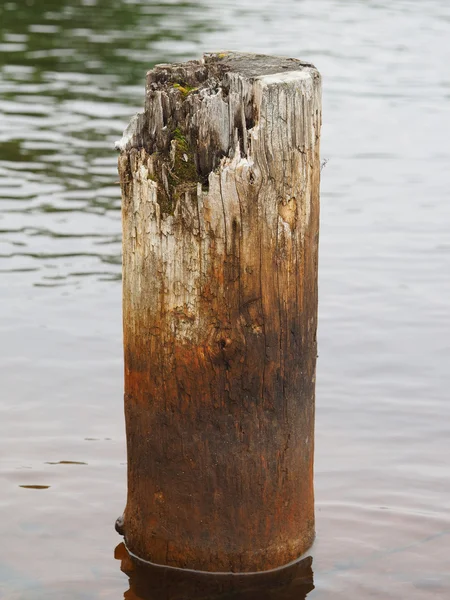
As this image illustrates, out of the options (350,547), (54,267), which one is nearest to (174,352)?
(350,547)

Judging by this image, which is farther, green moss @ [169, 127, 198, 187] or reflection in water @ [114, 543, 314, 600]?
reflection in water @ [114, 543, 314, 600]

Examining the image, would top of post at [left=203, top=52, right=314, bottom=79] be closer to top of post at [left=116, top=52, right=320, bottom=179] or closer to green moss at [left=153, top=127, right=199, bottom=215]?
top of post at [left=116, top=52, right=320, bottom=179]

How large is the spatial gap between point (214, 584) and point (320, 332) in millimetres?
3559

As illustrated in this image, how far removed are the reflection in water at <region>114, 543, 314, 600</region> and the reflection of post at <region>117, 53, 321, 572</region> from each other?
0.05m

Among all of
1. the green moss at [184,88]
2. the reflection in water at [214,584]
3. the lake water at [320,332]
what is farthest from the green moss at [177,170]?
the lake water at [320,332]

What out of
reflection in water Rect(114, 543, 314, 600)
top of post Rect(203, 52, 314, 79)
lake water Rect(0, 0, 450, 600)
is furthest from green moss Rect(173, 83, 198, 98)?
lake water Rect(0, 0, 450, 600)

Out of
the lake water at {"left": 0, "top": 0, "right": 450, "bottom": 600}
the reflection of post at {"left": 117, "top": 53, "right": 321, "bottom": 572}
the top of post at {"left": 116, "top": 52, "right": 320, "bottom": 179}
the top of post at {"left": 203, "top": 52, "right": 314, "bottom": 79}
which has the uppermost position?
the top of post at {"left": 203, "top": 52, "right": 314, "bottom": 79}

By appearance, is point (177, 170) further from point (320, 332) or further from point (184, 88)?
point (320, 332)

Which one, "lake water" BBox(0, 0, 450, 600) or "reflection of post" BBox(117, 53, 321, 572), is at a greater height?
"reflection of post" BBox(117, 53, 321, 572)

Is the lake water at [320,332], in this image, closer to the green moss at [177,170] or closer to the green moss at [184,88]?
the green moss at [177,170]

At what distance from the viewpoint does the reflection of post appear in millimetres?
3781

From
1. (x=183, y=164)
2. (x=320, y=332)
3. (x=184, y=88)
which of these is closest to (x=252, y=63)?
(x=184, y=88)

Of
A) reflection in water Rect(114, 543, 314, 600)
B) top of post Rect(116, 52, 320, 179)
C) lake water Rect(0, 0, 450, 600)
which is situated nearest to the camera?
top of post Rect(116, 52, 320, 179)

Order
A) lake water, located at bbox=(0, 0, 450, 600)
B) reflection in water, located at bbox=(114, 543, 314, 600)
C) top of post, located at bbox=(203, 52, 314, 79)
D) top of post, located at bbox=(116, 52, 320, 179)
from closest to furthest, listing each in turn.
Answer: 1. top of post, located at bbox=(116, 52, 320, 179)
2. top of post, located at bbox=(203, 52, 314, 79)
3. reflection in water, located at bbox=(114, 543, 314, 600)
4. lake water, located at bbox=(0, 0, 450, 600)
